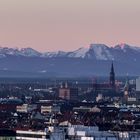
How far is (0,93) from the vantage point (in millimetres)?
172250

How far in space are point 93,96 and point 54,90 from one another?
19289mm

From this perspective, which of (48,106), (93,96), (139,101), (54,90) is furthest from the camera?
(54,90)

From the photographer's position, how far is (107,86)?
192m

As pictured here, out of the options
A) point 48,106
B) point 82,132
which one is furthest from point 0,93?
point 82,132

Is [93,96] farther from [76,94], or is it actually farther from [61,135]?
[61,135]

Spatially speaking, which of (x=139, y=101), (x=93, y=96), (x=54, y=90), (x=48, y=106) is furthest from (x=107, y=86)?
(x=48, y=106)

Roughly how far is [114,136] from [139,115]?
39.7m

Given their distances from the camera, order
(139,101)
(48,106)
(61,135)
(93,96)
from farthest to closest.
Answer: (93,96) → (139,101) → (48,106) → (61,135)

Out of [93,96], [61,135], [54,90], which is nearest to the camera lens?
[61,135]

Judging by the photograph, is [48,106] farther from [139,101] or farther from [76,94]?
[76,94]

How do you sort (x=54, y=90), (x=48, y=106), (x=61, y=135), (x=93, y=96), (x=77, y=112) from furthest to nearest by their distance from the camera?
(x=54, y=90) → (x=93, y=96) → (x=48, y=106) → (x=77, y=112) → (x=61, y=135)

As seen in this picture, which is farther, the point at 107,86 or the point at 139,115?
the point at 107,86

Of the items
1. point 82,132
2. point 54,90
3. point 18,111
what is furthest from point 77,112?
point 54,90

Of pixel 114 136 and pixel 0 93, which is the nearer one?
pixel 114 136
